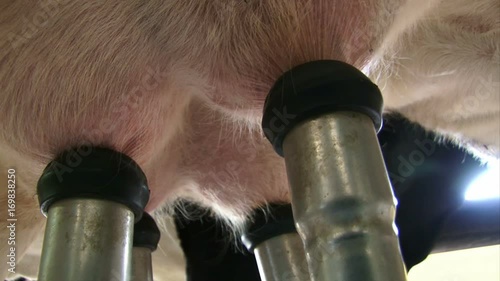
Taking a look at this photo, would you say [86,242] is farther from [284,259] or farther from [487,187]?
[487,187]

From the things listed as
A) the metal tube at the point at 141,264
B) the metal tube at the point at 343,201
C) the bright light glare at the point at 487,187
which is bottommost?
the metal tube at the point at 343,201

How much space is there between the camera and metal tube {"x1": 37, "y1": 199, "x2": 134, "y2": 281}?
0.33 metres

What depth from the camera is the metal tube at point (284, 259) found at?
453 millimetres

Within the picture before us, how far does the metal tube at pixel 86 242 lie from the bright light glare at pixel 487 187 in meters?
0.48

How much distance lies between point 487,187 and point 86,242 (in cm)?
65

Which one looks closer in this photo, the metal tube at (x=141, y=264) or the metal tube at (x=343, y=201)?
the metal tube at (x=343, y=201)

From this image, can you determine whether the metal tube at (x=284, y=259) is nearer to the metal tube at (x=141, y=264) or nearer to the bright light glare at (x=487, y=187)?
the metal tube at (x=141, y=264)

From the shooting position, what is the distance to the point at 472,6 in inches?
20.4

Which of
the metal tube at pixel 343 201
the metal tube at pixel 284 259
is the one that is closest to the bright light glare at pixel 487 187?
the metal tube at pixel 284 259

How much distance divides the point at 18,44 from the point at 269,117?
168 mm

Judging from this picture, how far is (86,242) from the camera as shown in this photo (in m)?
0.34

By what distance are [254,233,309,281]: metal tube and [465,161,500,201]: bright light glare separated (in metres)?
0.32

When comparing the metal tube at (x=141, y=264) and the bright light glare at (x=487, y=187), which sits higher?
the bright light glare at (x=487, y=187)

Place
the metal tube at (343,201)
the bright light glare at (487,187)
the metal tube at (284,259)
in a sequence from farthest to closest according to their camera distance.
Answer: the bright light glare at (487,187) < the metal tube at (284,259) < the metal tube at (343,201)
